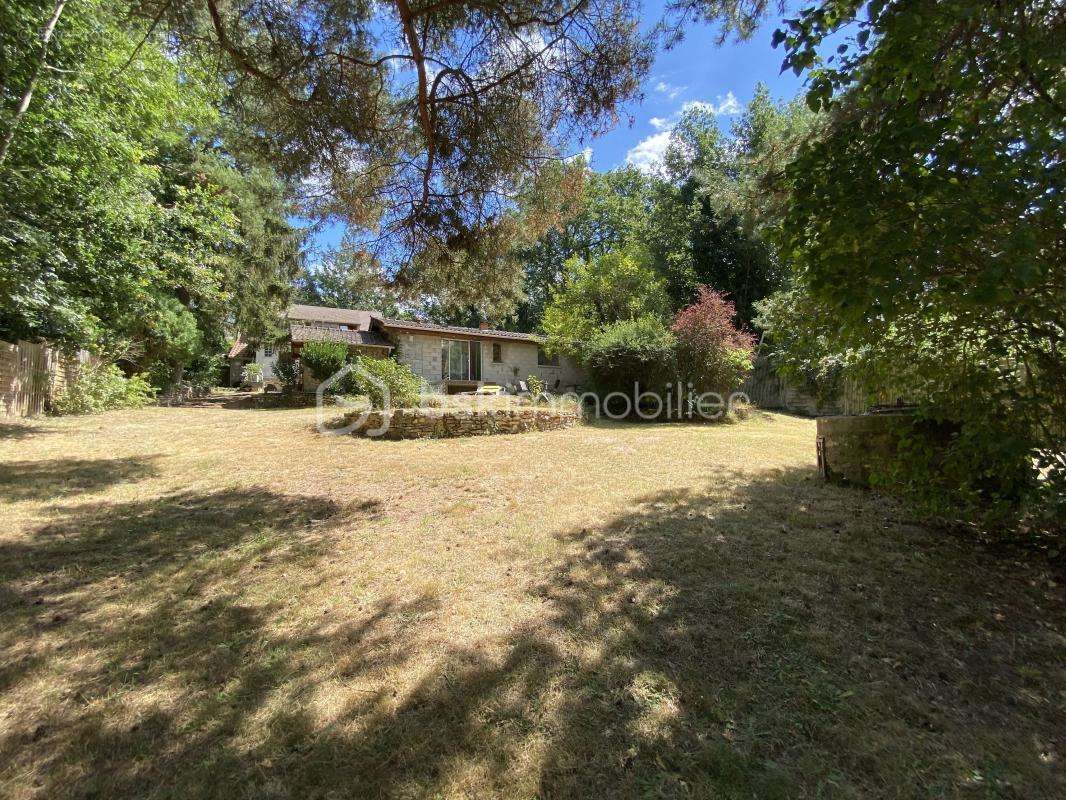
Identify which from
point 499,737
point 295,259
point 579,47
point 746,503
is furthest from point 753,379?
point 295,259

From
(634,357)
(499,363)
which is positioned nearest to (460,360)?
(499,363)

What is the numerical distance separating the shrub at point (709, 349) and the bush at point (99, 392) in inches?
600

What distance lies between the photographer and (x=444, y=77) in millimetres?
4645

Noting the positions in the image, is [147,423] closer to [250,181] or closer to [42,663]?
[42,663]

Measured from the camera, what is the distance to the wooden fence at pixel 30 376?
8.84 m

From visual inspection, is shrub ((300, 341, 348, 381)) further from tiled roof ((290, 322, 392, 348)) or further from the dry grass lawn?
the dry grass lawn

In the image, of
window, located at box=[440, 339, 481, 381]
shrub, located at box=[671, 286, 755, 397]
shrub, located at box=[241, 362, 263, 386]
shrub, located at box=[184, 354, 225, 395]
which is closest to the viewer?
shrub, located at box=[671, 286, 755, 397]

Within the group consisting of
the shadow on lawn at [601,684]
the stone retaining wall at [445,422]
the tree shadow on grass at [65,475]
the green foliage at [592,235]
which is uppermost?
the green foliage at [592,235]

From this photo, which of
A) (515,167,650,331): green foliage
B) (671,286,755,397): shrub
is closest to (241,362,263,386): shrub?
(515,167,650,331): green foliage

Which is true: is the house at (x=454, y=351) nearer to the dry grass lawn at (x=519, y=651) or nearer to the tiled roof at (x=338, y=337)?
the tiled roof at (x=338, y=337)

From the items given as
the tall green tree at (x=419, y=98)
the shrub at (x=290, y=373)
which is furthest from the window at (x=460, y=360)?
the tall green tree at (x=419, y=98)

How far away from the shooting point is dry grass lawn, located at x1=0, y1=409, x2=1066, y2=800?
168 centimetres

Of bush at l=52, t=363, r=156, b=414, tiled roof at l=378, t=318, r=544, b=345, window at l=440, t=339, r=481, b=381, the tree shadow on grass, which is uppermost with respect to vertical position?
tiled roof at l=378, t=318, r=544, b=345

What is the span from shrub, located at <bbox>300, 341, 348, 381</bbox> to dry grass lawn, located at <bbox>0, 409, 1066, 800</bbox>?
11200 mm
